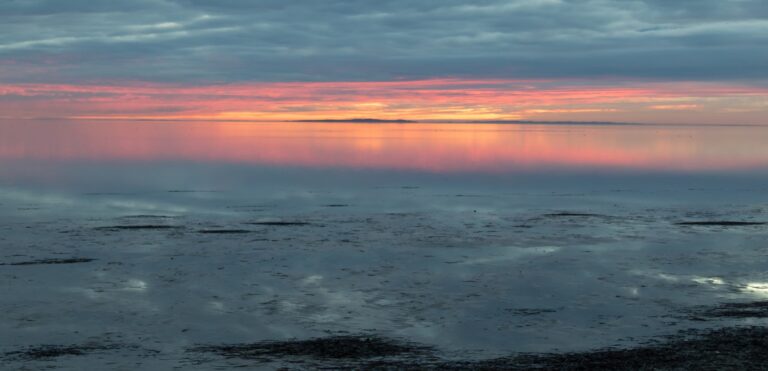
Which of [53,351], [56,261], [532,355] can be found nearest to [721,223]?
[532,355]

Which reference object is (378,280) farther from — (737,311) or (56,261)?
(56,261)

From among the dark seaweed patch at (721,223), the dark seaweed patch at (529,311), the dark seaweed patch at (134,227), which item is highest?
the dark seaweed patch at (134,227)

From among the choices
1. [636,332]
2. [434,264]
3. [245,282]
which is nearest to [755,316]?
[636,332]

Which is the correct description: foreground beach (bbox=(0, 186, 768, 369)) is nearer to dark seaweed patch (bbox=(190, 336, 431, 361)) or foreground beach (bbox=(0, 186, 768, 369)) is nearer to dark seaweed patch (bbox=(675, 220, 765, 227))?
dark seaweed patch (bbox=(190, 336, 431, 361))

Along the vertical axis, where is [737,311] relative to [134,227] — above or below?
below

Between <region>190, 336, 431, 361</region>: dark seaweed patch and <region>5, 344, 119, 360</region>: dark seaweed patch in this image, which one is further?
<region>190, 336, 431, 361</region>: dark seaweed patch

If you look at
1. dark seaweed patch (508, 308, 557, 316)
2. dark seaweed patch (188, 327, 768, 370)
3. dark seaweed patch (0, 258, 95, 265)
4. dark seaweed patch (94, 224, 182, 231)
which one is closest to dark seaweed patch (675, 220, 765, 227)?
dark seaweed patch (508, 308, 557, 316)

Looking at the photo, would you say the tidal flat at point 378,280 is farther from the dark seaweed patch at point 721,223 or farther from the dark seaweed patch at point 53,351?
the dark seaweed patch at point 721,223

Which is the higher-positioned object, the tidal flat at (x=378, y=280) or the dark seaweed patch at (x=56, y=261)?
the dark seaweed patch at (x=56, y=261)

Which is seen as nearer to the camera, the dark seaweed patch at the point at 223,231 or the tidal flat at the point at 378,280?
the tidal flat at the point at 378,280

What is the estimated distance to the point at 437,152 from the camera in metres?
82.2

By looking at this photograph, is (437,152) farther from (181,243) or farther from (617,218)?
(181,243)

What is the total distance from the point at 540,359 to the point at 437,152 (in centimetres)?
6878

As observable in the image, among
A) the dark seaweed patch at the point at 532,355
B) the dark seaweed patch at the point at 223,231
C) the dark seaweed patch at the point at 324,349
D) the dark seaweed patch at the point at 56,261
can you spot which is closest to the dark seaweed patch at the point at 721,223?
the dark seaweed patch at the point at 223,231
